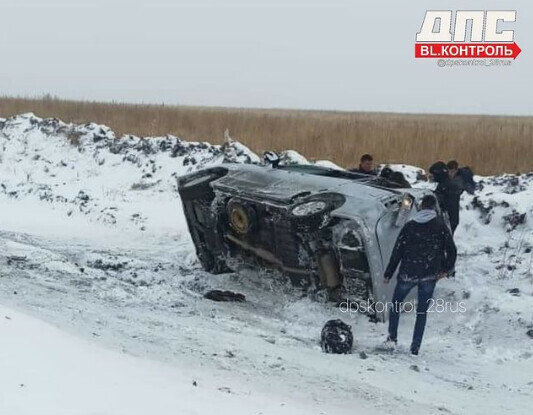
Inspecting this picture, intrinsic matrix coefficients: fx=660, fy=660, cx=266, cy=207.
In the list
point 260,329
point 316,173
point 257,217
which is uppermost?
point 316,173

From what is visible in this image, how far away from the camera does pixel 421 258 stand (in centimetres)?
566

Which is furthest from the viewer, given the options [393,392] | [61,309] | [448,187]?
[448,187]

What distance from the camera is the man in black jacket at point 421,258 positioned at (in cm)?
565

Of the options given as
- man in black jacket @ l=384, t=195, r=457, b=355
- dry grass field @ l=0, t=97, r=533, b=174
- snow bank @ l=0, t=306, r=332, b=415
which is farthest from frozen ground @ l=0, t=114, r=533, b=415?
dry grass field @ l=0, t=97, r=533, b=174

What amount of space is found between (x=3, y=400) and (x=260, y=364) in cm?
199

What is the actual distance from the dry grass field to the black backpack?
8.31m

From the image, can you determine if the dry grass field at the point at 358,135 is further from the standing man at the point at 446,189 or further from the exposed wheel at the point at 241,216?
the exposed wheel at the point at 241,216

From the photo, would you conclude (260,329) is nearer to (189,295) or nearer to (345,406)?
(189,295)

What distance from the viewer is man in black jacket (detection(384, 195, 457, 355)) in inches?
222

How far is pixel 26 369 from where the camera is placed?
3.82 metres

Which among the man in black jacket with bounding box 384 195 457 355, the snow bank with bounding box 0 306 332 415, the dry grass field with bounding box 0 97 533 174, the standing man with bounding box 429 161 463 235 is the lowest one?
the snow bank with bounding box 0 306 332 415

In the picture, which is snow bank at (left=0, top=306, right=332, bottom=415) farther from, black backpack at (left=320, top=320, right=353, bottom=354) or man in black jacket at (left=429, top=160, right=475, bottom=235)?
man in black jacket at (left=429, top=160, right=475, bottom=235)

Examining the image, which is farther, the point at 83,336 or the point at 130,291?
the point at 130,291

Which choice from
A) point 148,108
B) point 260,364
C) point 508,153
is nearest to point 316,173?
point 260,364
